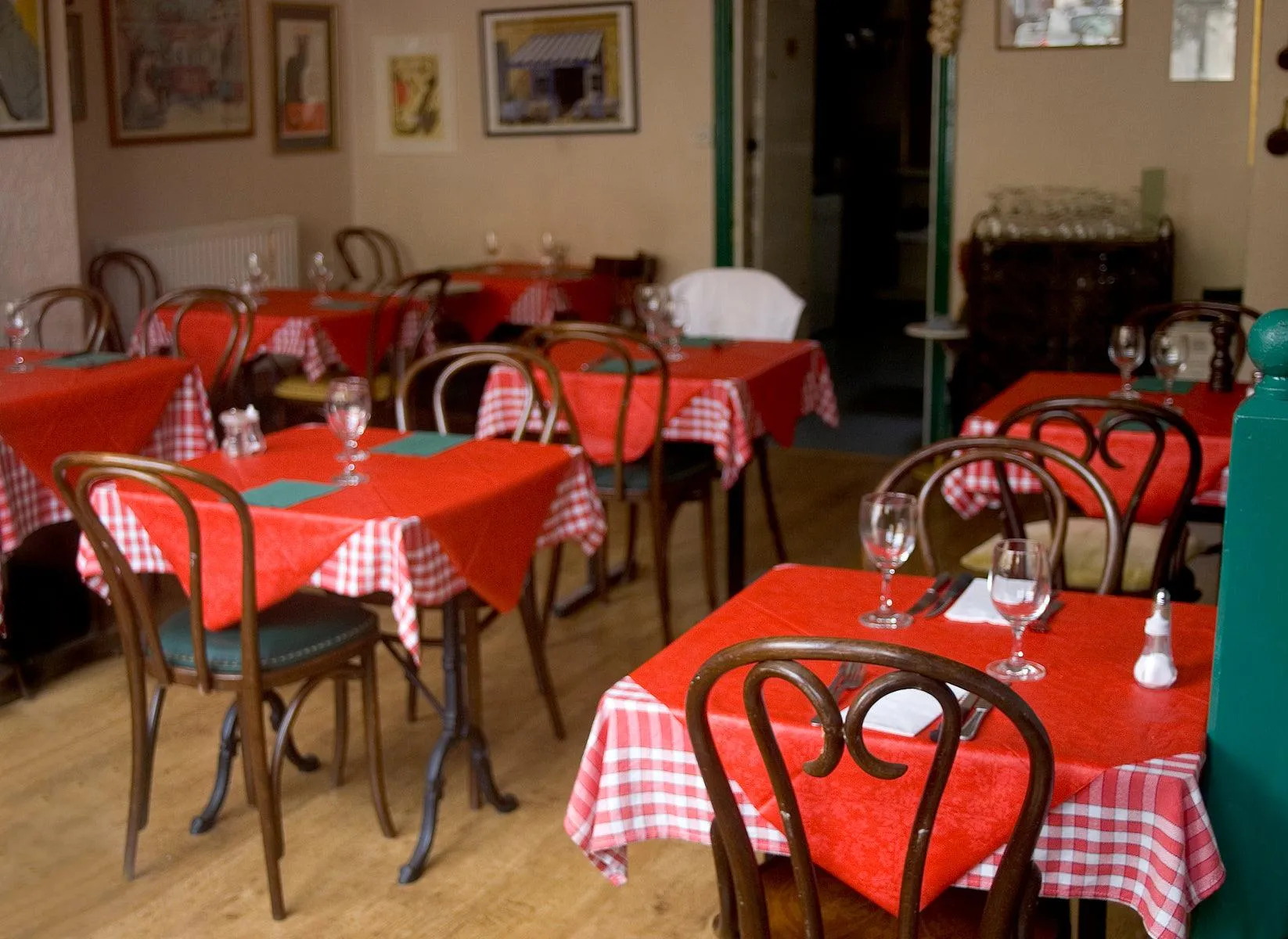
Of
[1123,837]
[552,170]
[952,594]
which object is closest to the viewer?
[1123,837]

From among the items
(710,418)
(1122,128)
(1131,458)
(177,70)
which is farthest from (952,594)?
(177,70)

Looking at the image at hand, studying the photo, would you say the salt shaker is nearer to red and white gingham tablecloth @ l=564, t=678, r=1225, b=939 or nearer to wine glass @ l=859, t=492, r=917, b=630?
red and white gingham tablecloth @ l=564, t=678, r=1225, b=939

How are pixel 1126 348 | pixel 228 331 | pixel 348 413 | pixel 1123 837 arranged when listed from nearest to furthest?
pixel 1123 837 → pixel 348 413 → pixel 1126 348 → pixel 228 331

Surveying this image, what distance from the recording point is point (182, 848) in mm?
3057

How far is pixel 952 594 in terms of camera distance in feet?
7.30

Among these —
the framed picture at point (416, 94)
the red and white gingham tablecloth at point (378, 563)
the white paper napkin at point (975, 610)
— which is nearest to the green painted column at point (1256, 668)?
the white paper napkin at point (975, 610)

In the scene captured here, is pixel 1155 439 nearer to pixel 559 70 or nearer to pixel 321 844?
pixel 321 844

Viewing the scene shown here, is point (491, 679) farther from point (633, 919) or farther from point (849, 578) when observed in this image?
point (849, 578)

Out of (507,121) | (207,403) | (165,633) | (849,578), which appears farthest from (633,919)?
(507,121)

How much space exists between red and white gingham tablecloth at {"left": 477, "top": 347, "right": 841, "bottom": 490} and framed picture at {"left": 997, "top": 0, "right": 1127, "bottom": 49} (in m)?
2.76

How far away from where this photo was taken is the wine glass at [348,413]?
119 inches

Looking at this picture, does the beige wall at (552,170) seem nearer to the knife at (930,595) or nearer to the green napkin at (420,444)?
the green napkin at (420,444)

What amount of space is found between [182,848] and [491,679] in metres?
1.10

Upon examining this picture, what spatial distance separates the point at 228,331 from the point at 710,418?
7.20 ft
